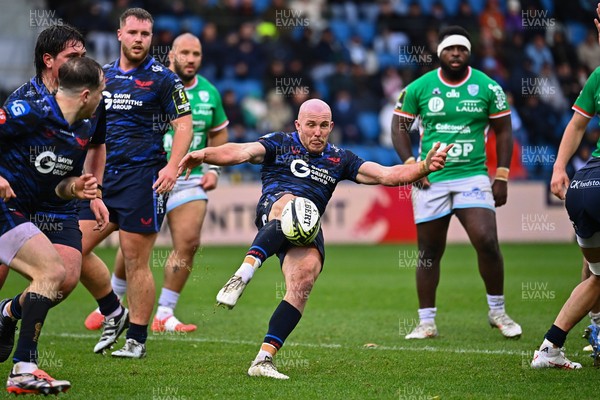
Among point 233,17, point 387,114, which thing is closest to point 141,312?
point 387,114

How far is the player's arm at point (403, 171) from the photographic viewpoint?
7.24m

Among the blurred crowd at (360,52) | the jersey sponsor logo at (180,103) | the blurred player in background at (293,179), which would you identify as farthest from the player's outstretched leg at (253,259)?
the blurred crowd at (360,52)

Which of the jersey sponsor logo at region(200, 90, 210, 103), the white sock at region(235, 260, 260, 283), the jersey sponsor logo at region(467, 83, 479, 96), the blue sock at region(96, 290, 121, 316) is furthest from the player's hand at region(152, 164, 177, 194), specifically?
the jersey sponsor logo at region(467, 83, 479, 96)

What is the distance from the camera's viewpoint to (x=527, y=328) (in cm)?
1016

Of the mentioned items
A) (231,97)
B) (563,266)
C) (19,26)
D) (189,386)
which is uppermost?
(19,26)

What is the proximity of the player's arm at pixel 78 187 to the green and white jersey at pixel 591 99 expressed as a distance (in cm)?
374

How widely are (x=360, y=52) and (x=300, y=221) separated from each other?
17840 mm

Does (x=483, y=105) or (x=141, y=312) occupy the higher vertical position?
(x=483, y=105)

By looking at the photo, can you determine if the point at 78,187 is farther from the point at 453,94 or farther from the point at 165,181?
the point at 453,94

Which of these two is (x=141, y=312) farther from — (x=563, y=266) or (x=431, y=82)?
(x=563, y=266)

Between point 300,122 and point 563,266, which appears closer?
point 300,122

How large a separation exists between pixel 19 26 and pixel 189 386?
18.3 meters

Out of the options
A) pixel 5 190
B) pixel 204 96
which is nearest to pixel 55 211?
pixel 5 190

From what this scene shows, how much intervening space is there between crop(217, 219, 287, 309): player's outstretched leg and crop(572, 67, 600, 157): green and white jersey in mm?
2521
